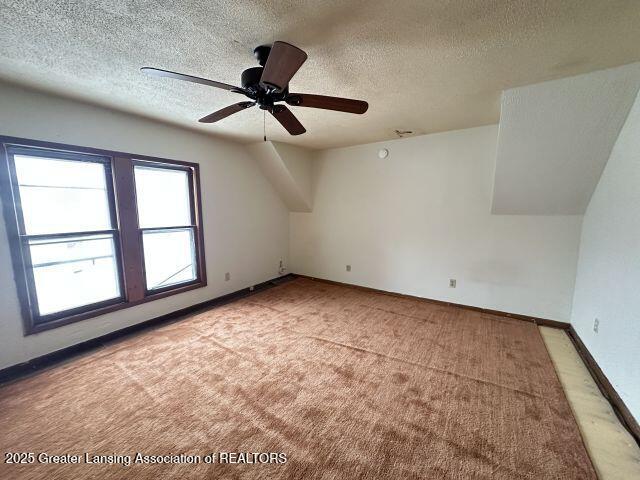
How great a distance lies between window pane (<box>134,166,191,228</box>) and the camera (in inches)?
116

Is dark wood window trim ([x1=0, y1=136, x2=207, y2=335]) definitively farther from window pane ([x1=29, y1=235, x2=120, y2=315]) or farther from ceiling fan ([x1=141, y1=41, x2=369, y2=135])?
ceiling fan ([x1=141, y1=41, x2=369, y2=135])

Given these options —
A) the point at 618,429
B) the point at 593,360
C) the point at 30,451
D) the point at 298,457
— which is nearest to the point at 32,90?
the point at 30,451

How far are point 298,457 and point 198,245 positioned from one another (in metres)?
2.82

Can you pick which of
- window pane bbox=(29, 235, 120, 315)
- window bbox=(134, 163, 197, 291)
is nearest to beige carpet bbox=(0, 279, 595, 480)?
window pane bbox=(29, 235, 120, 315)

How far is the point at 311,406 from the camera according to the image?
70.1 inches

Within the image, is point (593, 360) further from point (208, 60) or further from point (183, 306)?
point (183, 306)

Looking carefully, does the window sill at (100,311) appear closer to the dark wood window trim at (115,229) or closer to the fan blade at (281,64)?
the dark wood window trim at (115,229)

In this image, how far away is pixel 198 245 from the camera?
3.47 metres

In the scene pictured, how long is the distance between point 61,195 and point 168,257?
1.21 meters

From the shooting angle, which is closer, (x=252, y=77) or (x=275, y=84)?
(x=275, y=84)

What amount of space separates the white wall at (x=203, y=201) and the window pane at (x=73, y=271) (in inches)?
7.4

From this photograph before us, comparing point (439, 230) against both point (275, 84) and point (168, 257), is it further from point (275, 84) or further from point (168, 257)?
point (168, 257)

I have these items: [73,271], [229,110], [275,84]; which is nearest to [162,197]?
[73,271]

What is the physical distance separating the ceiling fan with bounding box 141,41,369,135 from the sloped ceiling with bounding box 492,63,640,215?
163 centimetres
